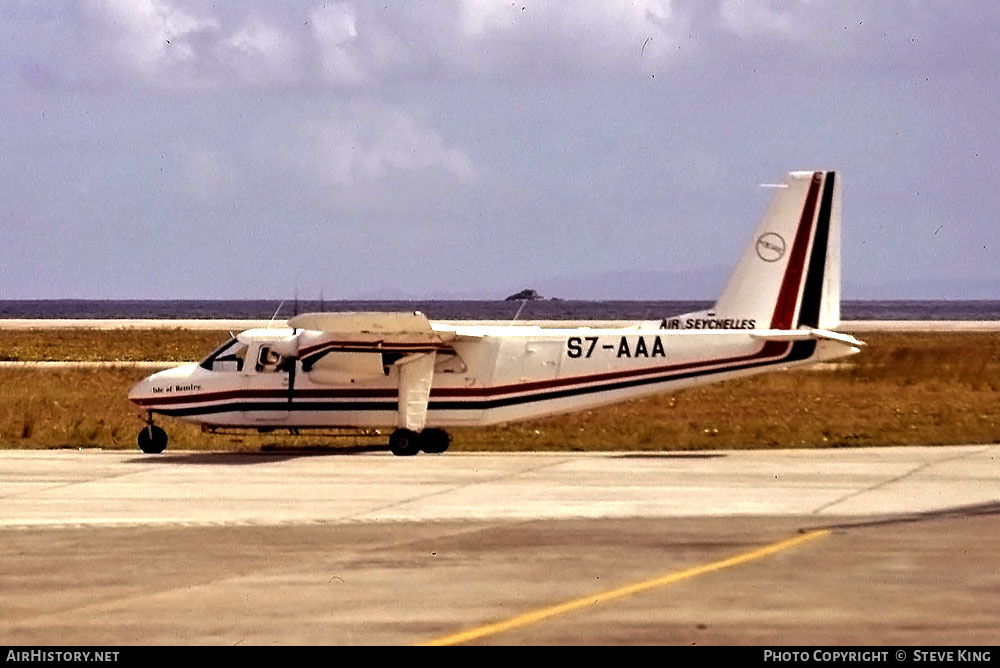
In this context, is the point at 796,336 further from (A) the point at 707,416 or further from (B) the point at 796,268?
(A) the point at 707,416

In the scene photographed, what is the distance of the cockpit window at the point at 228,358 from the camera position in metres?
29.0

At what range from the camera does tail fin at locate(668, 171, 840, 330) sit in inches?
1104

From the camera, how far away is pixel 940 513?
18.9m

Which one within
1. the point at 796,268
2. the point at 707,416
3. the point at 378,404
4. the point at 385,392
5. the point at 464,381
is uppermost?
the point at 796,268

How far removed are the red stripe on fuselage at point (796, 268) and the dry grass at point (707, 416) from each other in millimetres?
3144

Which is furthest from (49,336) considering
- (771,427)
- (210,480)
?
(210,480)

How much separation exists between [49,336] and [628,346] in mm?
77567

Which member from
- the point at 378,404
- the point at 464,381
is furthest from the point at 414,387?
the point at 464,381

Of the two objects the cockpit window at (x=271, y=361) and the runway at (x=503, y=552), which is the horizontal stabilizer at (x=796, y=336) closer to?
the runway at (x=503, y=552)

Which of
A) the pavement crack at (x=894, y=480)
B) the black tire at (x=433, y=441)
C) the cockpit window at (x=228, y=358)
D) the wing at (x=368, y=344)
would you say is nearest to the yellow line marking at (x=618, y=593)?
the pavement crack at (x=894, y=480)

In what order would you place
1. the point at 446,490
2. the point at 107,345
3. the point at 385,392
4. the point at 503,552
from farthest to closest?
the point at 107,345, the point at 385,392, the point at 446,490, the point at 503,552

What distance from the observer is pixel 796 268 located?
92.2ft

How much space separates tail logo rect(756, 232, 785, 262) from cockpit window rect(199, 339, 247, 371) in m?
8.75

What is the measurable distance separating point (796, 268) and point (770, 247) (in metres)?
0.57
